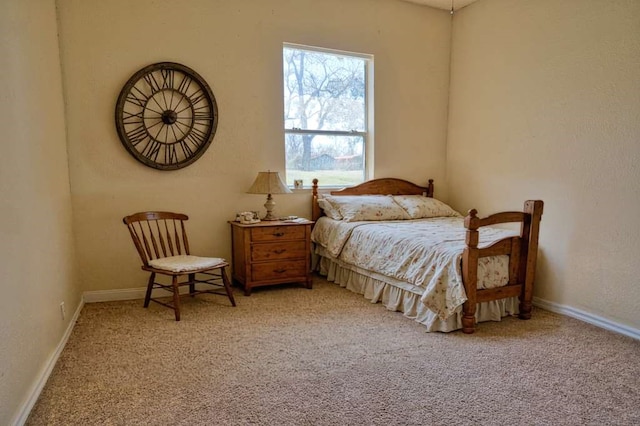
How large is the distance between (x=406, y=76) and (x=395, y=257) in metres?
2.33

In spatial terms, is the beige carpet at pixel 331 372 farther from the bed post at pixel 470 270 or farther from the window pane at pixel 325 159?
the window pane at pixel 325 159

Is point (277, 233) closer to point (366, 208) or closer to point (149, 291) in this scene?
point (366, 208)

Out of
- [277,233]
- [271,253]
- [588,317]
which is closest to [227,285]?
[271,253]

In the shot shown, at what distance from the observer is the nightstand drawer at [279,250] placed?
361 centimetres

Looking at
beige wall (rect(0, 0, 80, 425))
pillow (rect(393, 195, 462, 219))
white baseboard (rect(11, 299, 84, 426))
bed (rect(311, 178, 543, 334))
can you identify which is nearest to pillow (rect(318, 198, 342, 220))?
bed (rect(311, 178, 543, 334))

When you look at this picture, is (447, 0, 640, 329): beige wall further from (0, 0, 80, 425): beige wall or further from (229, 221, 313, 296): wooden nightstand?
(0, 0, 80, 425): beige wall

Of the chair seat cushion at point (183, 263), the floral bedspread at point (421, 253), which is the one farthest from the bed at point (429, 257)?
the chair seat cushion at point (183, 263)

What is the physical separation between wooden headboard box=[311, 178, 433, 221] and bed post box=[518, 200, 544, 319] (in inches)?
65.2

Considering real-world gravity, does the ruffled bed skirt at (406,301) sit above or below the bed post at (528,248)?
below

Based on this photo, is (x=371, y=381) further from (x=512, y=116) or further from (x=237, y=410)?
(x=512, y=116)

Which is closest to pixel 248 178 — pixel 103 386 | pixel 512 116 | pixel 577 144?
pixel 103 386

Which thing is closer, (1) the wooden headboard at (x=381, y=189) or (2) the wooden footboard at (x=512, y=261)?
(2) the wooden footboard at (x=512, y=261)

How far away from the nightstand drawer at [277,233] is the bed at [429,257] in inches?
14.5

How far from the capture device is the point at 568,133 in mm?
3268
